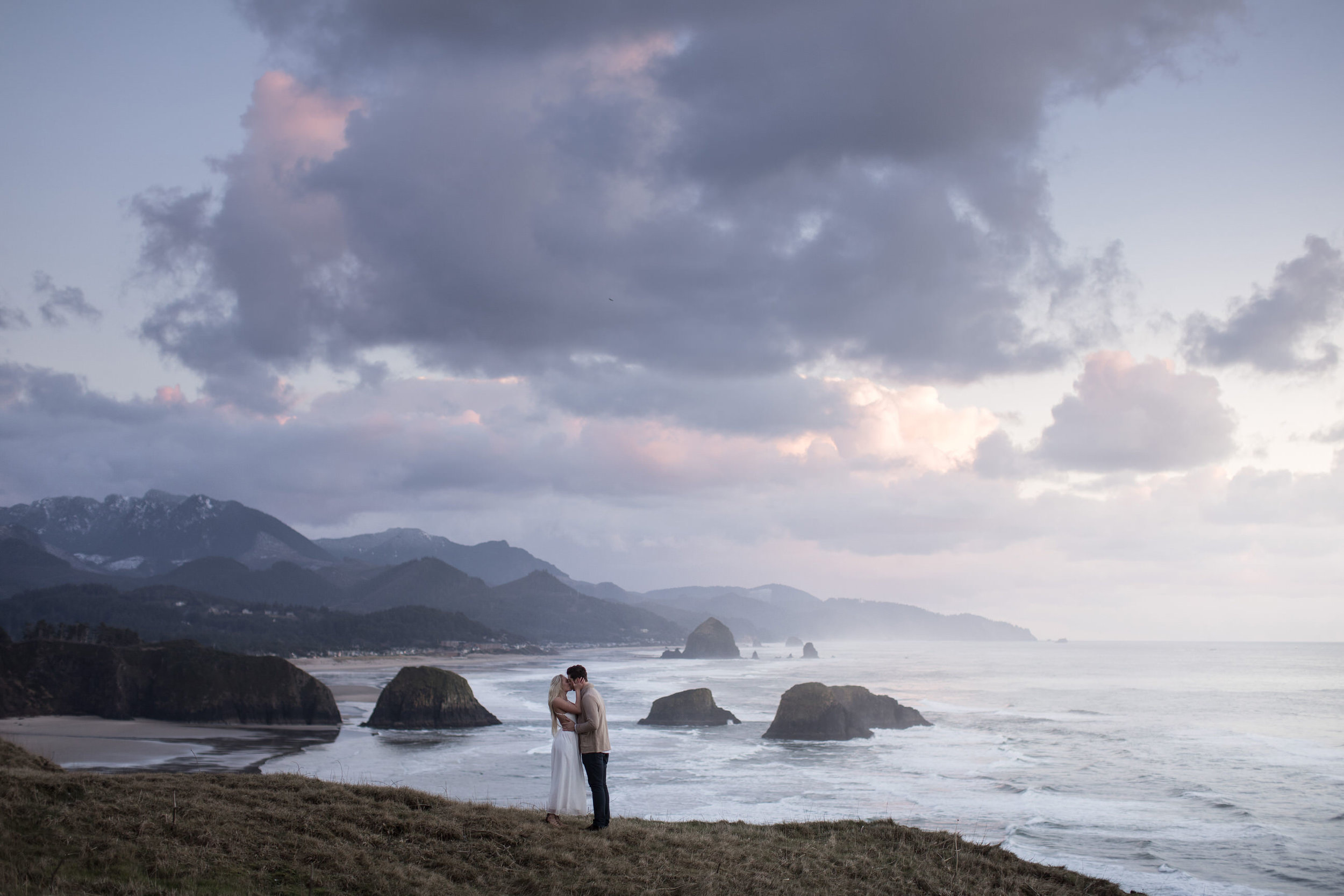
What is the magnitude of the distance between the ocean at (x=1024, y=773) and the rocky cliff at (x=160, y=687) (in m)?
5.06

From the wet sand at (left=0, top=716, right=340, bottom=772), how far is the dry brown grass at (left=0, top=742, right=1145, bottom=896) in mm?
23694

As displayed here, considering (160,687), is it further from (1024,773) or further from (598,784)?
(598,784)

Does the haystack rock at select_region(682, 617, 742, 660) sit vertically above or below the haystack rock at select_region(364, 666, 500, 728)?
below

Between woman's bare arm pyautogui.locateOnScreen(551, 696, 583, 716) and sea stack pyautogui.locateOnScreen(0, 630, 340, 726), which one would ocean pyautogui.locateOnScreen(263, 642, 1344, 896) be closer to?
sea stack pyautogui.locateOnScreen(0, 630, 340, 726)

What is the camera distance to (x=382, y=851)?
11.0 m

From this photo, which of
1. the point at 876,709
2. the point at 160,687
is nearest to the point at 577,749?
the point at 876,709

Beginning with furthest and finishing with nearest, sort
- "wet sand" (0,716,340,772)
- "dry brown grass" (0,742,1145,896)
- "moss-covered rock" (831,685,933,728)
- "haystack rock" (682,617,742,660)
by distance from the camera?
1. "haystack rock" (682,617,742,660)
2. "moss-covered rock" (831,685,933,728)
3. "wet sand" (0,716,340,772)
4. "dry brown grass" (0,742,1145,896)

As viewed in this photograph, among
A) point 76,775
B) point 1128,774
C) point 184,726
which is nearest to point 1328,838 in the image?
point 1128,774

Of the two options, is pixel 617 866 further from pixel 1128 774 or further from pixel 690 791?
pixel 1128 774

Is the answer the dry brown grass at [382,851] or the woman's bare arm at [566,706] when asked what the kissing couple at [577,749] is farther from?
the dry brown grass at [382,851]

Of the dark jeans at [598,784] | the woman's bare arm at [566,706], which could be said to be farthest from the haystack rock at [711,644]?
the woman's bare arm at [566,706]

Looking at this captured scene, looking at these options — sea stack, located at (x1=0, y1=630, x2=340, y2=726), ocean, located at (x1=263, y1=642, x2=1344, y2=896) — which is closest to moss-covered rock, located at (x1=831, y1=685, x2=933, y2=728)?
ocean, located at (x1=263, y1=642, x2=1344, y2=896)

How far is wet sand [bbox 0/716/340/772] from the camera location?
35031mm

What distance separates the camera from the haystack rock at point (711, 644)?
187 metres
